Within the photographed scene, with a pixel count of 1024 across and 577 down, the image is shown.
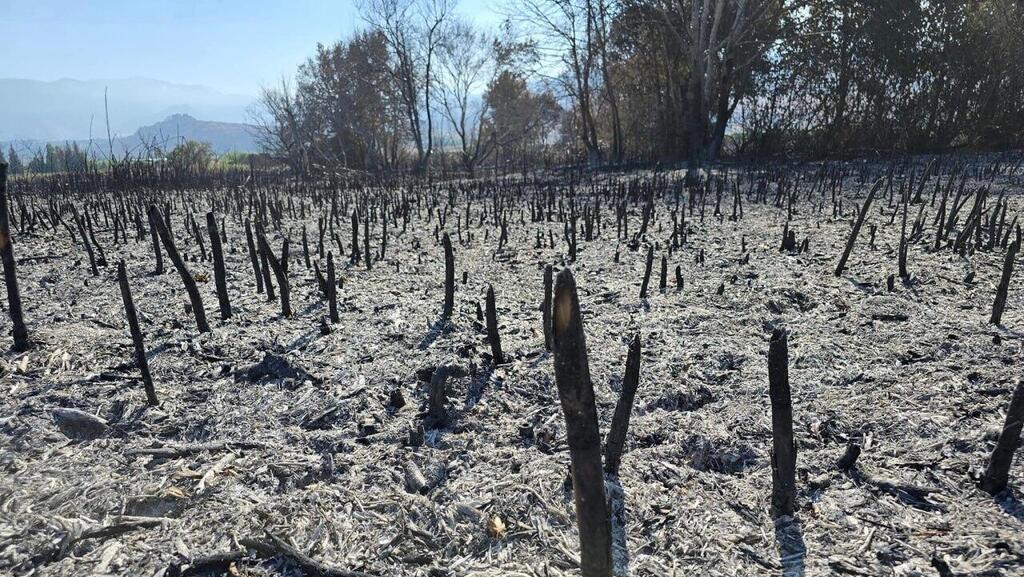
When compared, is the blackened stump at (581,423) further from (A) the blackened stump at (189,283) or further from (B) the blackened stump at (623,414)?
(A) the blackened stump at (189,283)

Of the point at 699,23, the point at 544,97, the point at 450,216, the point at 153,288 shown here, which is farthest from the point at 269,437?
the point at 544,97

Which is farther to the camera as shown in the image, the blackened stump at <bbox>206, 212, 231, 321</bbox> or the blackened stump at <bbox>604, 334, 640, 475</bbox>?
the blackened stump at <bbox>206, 212, 231, 321</bbox>

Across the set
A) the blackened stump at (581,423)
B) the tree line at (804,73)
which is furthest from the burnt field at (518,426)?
the tree line at (804,73)

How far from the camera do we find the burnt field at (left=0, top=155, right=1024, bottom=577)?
171 centimetres

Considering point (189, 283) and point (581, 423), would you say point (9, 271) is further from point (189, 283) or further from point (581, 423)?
point (581, 423)

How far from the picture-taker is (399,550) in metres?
1.79

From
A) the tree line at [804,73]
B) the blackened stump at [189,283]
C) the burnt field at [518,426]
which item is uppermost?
the tree line at [804,73]

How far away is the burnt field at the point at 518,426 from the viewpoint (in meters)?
1.71

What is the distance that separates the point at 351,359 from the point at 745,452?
2093 mm

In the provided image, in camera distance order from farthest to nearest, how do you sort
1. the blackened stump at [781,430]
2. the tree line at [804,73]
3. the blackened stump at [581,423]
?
the tree line at [804,73], the blackened stump at [781,430], the blackened stump at [581,423]

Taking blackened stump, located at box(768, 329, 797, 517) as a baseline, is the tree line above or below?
above

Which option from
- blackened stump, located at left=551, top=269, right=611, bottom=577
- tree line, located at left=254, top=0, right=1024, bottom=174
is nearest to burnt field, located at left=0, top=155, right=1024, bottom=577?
blackened stump, located at left=551, top=269, right=611, bottom=577

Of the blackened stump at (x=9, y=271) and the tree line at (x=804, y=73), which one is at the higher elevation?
the tree line at (x=804, y=73)

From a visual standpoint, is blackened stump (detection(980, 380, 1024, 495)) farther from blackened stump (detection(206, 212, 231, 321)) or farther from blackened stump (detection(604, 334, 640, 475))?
blackened stump (detection(206, 212, 231, 321))
